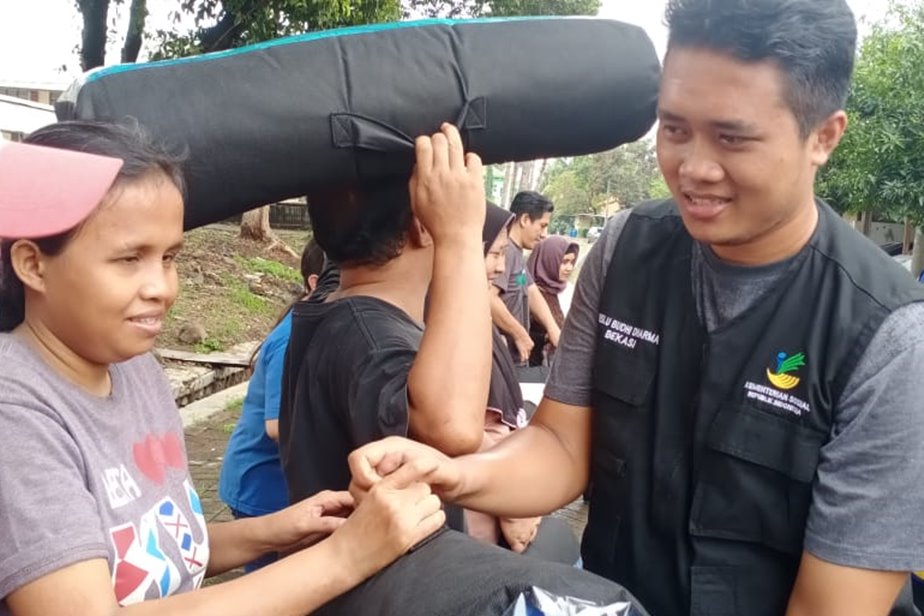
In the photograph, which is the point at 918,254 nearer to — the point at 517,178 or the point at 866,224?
the point at 866,224

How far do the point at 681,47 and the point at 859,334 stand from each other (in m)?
0.52

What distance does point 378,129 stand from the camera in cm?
162

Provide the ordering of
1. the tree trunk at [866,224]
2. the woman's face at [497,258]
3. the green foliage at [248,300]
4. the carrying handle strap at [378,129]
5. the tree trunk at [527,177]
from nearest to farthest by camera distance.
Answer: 1. the carrying handle strap at [378,129]
2. the woman's face at [497,258]
3. the green foliage at [248,300]
4. the tree trunk at [866,224]
5. the tree trunk at [527,177]

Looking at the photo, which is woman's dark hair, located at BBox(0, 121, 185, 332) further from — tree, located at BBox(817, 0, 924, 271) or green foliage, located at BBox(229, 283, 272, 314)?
tree, located at BBox(817, 0, 924, 271)

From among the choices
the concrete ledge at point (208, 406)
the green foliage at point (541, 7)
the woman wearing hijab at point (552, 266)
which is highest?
the green foliage at point (541, 7)

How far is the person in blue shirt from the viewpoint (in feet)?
9.64

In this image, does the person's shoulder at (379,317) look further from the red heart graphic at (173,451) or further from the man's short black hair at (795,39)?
the man's short black hair at (795,39)

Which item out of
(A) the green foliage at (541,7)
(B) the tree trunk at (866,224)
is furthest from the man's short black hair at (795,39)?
(B) the tree trunk at (866,224)

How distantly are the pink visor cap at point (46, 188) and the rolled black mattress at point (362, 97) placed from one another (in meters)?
0.19

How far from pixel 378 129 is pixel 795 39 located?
69cm

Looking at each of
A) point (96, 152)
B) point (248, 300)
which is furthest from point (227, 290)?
point (96, 152)

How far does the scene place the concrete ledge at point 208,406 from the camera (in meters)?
6.68

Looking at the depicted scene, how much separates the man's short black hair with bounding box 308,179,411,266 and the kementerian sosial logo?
78 centimetres

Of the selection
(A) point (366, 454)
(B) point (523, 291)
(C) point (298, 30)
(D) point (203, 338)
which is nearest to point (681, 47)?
(A) point (366, 454)
